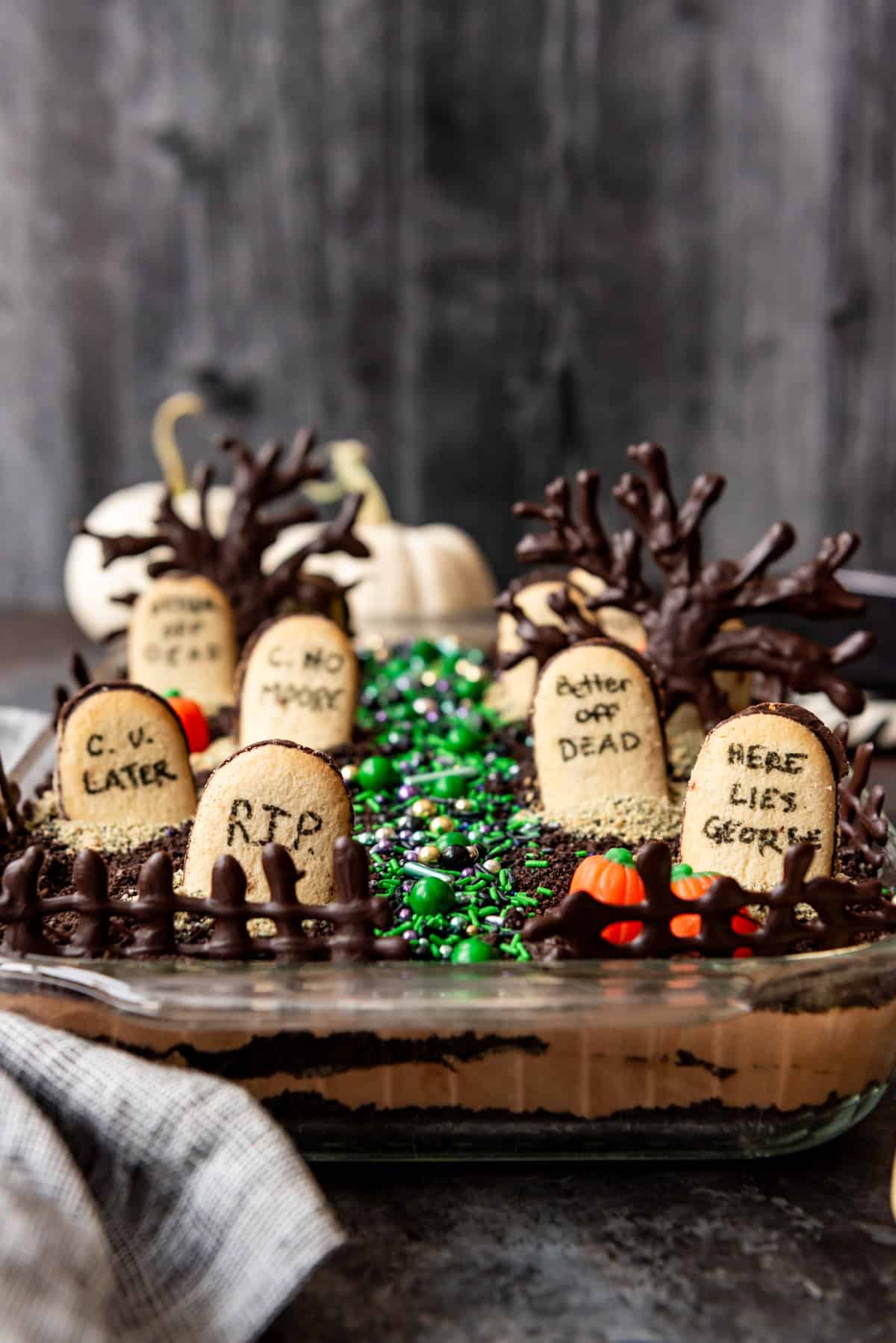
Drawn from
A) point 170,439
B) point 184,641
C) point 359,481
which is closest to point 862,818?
point 184,641

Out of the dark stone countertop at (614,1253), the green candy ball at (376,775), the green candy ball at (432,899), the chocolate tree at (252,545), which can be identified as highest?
the chocolate tree at (252,545)

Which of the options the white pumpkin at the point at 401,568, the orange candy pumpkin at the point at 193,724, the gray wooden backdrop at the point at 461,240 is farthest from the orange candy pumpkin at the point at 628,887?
the gray wooden backdrop at the point at 461,240

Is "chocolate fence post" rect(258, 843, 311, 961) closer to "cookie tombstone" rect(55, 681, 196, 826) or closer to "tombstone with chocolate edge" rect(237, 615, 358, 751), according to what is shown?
"cookie tombstone" rect(55, 681, 196, 826)

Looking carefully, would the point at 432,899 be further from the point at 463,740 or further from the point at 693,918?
the point at 463,740

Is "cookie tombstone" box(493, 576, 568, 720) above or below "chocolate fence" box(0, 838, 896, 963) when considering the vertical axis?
above

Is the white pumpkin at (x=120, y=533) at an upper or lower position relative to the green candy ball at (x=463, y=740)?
upper

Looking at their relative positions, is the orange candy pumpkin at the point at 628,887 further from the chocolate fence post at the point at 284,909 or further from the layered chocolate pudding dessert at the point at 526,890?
the chocolate fence post at the point at 284,909

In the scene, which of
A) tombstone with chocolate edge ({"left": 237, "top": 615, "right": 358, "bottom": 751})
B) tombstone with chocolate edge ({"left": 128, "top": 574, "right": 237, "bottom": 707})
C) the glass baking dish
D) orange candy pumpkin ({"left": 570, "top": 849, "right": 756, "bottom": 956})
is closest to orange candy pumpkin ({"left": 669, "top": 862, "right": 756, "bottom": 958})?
orange candy pumpkin ({"left": 570, "top": 849, "right": 756, "bottom": 956})
